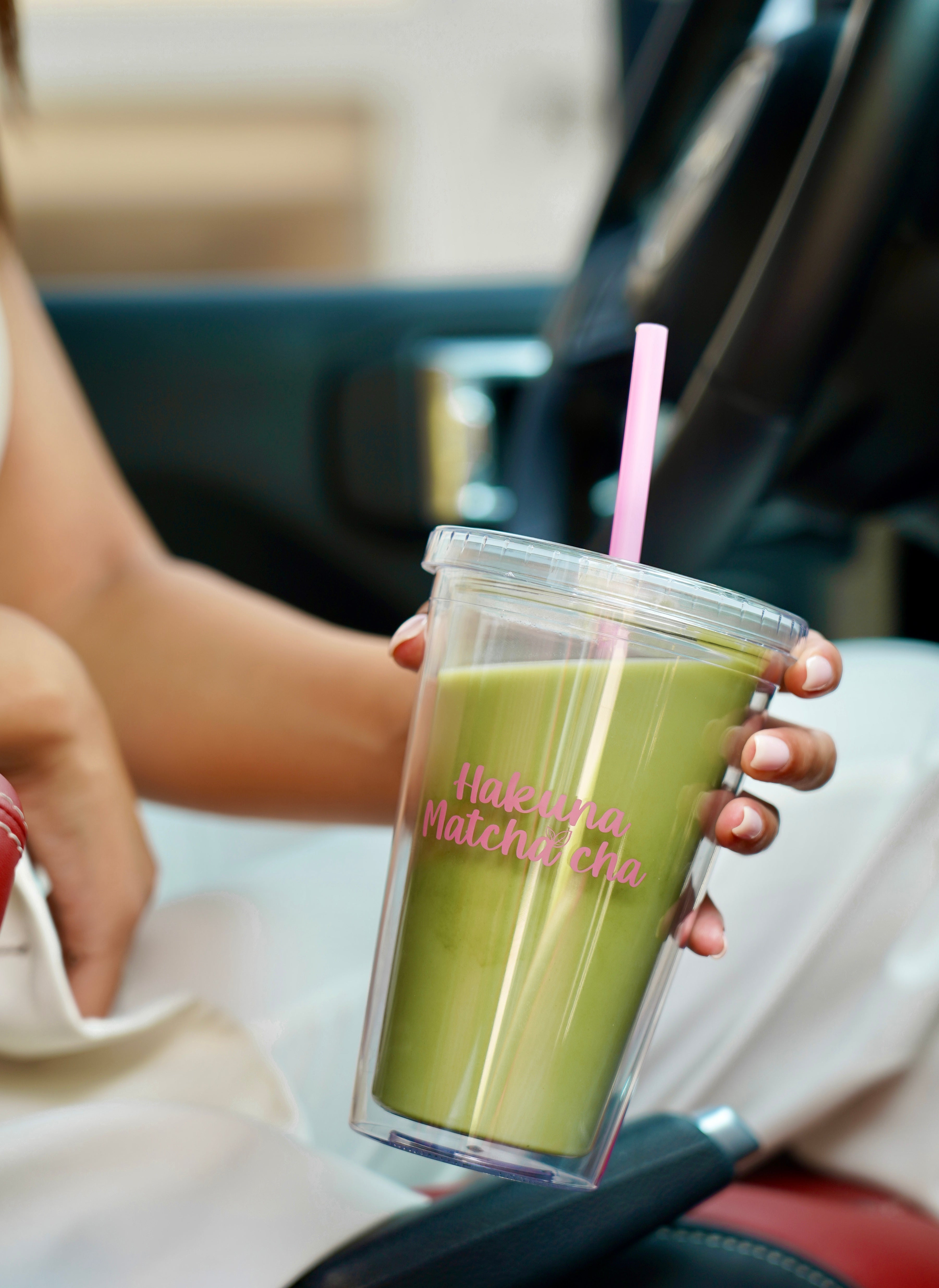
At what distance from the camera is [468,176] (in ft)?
11.0

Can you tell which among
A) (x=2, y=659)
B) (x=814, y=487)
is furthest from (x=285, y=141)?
(x=2, y=659)

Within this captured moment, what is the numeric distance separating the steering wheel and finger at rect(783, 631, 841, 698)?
23 centimetres

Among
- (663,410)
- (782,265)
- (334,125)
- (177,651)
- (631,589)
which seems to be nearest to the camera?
(631,589)

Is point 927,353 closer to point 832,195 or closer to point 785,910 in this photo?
point 832,195

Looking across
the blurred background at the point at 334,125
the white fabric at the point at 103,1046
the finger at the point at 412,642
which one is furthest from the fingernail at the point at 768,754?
the blurred background at the point at 334,125

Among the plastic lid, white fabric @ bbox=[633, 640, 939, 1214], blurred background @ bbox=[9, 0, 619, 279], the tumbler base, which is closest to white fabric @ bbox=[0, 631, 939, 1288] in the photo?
white fabric @ bbox=[633, 640, 939, 1214]

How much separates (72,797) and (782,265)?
15.6 inches

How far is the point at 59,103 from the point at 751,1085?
3.69m

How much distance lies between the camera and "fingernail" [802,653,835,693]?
0.37 metres

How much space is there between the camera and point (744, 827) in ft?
1.25

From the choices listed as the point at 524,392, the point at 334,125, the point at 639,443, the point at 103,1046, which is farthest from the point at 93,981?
the point at 334,125

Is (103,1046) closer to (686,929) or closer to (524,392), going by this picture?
(686,929)

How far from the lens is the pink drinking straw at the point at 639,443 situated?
37cm

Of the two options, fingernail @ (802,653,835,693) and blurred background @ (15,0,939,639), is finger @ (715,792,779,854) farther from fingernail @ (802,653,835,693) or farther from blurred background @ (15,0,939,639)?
blurred background @ (15,0,939,639)
